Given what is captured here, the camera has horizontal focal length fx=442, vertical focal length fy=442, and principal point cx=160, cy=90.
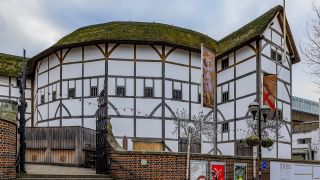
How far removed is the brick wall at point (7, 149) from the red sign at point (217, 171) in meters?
7.91

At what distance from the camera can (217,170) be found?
18156mm

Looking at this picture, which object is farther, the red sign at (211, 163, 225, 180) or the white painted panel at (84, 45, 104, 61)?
the white painted panel at (84, 45, 104, 61)

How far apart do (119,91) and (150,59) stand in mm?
3036

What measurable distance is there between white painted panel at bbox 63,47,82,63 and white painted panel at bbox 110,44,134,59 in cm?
241

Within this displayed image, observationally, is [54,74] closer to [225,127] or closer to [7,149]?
[225,127]

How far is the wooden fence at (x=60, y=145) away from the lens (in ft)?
74.2

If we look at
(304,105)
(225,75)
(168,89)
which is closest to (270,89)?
(225,75)

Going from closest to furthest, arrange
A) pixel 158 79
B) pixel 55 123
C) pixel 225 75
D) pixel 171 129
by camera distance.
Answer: pixel 171 129 < pixel 158 79 < pixel 55 123 < pixel 225 75

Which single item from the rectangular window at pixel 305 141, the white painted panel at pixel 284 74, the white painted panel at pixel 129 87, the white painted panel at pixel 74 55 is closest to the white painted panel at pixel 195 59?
the white painted panel at pixel 129 87

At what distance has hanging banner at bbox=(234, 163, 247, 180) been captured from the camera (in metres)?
18.8

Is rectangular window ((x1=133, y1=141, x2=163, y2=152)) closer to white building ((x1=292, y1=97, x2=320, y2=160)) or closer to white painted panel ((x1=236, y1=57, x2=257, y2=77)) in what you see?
white painted panel ((x1=236, y1=57, x2=257, y2=77))

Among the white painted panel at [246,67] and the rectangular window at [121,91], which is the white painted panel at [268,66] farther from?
the rectangular window at [121,91]

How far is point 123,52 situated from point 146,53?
5.10ft

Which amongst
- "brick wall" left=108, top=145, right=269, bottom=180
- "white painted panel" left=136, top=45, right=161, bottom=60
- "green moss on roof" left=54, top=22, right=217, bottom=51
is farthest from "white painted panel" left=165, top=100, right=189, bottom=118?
"brick wall" left=108, top=145, right=269, bottom=180
